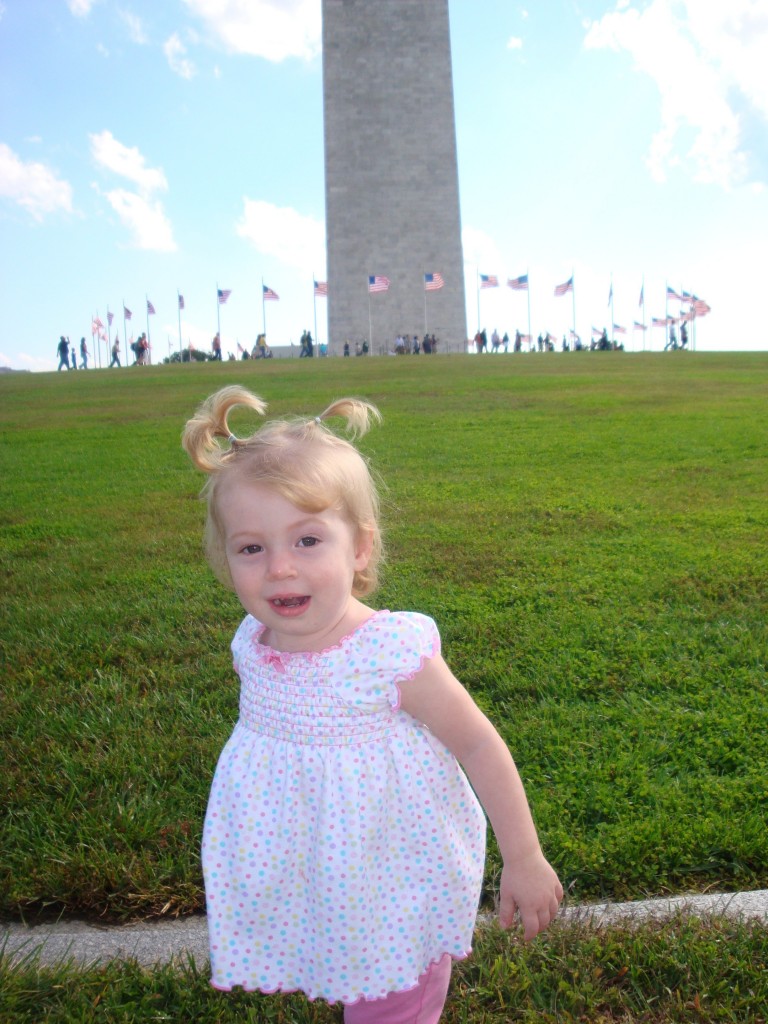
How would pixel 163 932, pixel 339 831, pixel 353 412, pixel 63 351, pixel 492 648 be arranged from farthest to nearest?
pixel 63 351 → pixel 492 648 → pixel 163 932 → pixel 353 412 → pixel 339 831

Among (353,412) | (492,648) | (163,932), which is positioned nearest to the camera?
(353,412)

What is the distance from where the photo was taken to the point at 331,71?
41.7 m

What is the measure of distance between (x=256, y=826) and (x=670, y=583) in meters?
3.41

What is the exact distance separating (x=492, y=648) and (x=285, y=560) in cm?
237

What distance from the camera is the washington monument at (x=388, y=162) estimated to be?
136 ft

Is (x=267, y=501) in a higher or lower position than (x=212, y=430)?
lower

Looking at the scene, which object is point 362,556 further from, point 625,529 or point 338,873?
point 625,529

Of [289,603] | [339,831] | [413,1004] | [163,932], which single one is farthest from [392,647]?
[163,932]

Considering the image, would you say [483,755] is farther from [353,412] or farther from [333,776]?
[353,412]

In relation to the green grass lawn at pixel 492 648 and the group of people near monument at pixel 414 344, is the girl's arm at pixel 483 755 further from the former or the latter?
the group of people near monument at pixel 414 344

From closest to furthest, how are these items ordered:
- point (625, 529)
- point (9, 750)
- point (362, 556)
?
point (362, 556) → point (9, 750) → point (625, 529)

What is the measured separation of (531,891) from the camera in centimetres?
167

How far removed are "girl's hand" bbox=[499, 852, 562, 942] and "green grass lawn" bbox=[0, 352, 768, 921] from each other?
67 cm

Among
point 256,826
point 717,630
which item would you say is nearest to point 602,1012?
point 256,826
